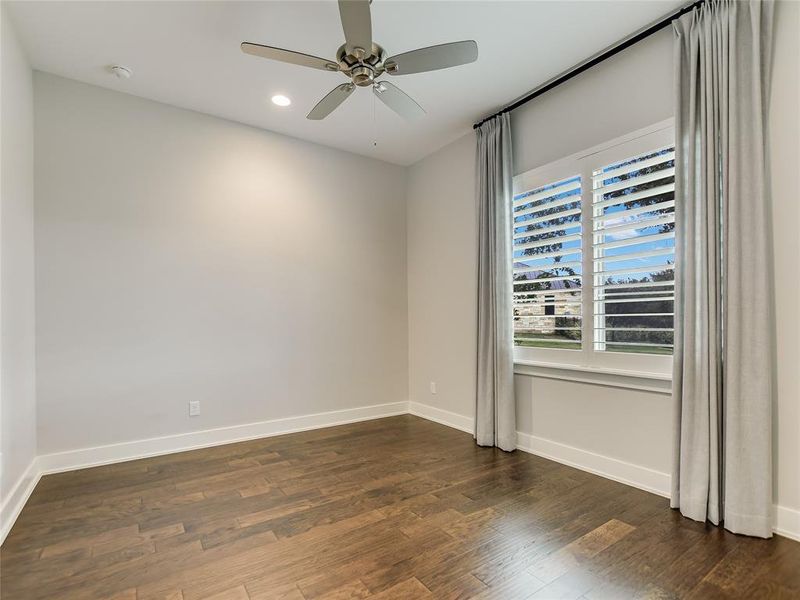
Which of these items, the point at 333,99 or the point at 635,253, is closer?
the point at 333,99

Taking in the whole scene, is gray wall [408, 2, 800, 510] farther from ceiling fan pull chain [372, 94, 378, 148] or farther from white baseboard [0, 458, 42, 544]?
white baseboard [0, 458, 42, 544]

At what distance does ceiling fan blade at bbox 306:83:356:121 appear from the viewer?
2539 mm

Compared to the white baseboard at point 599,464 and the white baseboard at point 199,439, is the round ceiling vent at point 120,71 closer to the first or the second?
the white baseboard at point 199,439

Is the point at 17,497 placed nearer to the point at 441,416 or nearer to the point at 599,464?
the point at 441,416

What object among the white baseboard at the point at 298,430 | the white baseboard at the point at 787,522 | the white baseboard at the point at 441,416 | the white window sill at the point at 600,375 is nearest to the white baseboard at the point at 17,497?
the white baseboard at the point at 298,430

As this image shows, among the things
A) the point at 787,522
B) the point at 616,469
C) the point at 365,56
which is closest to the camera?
the point at 787,522

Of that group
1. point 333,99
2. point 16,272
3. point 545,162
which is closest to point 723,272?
point 545,162

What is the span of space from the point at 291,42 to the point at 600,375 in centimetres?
312

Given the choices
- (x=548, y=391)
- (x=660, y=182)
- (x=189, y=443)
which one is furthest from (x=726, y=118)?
(x=189, y=443)

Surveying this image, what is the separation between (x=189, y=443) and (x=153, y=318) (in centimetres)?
112

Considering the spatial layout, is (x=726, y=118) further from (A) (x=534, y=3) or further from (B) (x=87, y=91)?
(B) (x=87, y=91)

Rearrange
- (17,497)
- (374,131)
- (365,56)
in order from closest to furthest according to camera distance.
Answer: (365,56), (17,497), (374,131)

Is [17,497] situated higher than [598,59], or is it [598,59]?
[598,59]

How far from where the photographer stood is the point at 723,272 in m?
2.24
